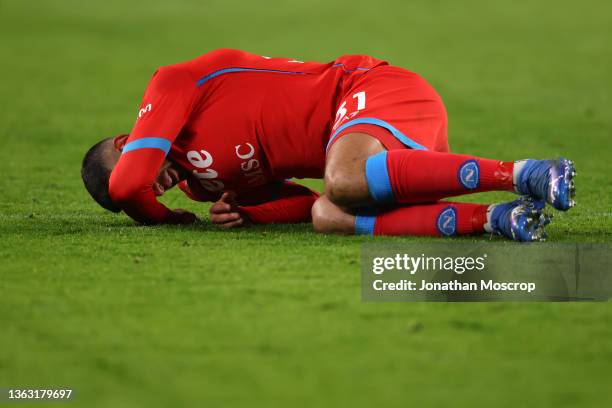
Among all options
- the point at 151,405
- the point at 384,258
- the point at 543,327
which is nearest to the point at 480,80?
the point at 384,258

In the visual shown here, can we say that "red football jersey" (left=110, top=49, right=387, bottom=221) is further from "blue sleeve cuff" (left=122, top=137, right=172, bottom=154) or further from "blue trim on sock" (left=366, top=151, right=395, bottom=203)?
"blue trim on sock" (left=366, top=151, right=395, bottom=203)

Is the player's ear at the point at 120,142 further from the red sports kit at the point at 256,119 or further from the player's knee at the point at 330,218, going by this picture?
the player's knee at the point at 330,218

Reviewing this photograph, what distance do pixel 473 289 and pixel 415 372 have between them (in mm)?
786

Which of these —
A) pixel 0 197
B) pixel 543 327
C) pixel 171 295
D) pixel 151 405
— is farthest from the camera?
pixel 0 197

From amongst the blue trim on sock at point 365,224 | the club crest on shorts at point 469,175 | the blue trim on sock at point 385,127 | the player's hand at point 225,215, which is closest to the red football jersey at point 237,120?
the player's hand at point 225,215

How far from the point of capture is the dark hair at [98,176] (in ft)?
14.8

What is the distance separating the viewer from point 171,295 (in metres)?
3.32

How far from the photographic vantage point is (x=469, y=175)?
3844 mm

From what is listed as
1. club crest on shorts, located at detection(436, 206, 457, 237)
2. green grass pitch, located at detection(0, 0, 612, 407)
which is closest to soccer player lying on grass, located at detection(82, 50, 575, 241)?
club crest on shorts, located at detection(436, 206, 457, 237)

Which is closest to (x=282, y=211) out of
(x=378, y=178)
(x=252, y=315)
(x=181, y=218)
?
(x=181, y=218)

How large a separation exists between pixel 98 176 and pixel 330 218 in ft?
3.49

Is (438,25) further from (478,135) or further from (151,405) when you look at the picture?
(151,405)

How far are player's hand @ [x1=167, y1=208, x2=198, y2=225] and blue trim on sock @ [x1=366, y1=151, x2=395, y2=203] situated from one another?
3.46ft

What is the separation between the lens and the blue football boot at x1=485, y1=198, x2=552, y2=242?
152 inches
